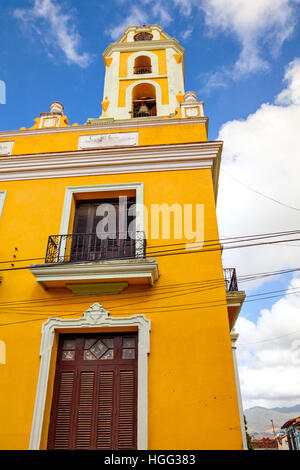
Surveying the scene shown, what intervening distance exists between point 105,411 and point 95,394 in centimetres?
33

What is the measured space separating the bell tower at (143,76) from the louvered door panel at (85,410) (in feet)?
23.3

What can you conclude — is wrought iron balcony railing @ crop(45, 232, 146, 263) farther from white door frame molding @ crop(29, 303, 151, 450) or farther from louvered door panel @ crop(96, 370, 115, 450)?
louvered door panel @ crop(96, 370, 115, 450)

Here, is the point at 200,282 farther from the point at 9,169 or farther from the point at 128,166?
the point at 9,169

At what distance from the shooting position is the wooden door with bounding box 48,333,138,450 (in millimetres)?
5789

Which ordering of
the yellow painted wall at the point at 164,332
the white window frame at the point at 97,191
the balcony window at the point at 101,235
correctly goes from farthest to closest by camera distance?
the white window frame at the point at 97,191 < the balcony window at the point at 101,235 < the yellow painted wall at the point at 164,332

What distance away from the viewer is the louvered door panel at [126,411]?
571 centimetres

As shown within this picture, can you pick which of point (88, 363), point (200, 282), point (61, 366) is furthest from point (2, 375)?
point (200, 282)

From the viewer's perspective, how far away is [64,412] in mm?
6023

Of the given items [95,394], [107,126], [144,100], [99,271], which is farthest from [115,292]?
[144,100]

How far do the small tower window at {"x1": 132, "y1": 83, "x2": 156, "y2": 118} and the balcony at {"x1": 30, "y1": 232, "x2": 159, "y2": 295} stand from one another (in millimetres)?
5491

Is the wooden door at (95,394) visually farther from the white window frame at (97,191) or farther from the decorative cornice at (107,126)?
the decorative cornice at (107,126)

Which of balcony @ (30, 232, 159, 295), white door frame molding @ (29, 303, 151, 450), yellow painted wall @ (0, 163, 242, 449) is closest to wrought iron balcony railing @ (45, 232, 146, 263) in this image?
balcony @ (30, 232, 159, 295)

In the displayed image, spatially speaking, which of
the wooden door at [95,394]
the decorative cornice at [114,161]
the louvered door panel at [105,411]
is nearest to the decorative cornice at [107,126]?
the decorative cornice at [114,161]

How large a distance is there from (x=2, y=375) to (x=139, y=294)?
2.79m
